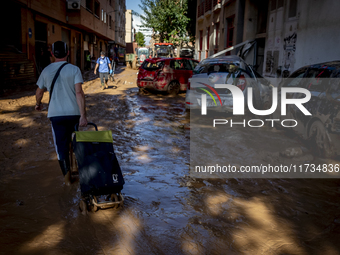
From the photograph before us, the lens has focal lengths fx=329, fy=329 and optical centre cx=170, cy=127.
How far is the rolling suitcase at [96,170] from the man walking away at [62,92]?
0.45m

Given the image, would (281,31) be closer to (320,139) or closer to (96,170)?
(320,139)

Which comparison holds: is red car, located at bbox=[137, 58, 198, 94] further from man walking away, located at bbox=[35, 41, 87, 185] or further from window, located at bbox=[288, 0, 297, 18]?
man walking away, located at bbox=[35, 41, 87, 185]

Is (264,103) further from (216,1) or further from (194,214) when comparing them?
(216,1)

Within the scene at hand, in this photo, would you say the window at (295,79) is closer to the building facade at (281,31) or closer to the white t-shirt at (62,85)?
the building facade at (281,31)

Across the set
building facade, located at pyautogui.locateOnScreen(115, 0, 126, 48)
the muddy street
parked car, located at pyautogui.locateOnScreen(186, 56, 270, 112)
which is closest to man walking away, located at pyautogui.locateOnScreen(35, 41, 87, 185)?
the muddy street

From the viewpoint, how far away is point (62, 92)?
4.16 m

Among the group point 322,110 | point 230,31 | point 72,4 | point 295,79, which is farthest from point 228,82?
point 72,4

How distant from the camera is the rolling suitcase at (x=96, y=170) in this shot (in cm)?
358

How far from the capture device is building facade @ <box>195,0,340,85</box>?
9922 millimetres

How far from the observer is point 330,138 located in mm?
5402

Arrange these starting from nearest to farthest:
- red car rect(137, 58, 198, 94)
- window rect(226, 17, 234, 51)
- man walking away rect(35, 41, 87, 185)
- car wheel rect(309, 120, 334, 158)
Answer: man walking away rect(35, 41, 87, 185)
car wheel rect(309, 120, 334, 158)
red car rect(137, 58, 198, 94)
window rect(226, 17, 234, 51)

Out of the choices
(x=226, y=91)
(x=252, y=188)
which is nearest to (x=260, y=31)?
(x=226, y=91)

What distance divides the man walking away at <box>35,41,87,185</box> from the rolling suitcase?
449mm

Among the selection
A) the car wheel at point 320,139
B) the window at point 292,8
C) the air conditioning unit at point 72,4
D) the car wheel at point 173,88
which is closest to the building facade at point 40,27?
the air conditioning unit at point 72,4
